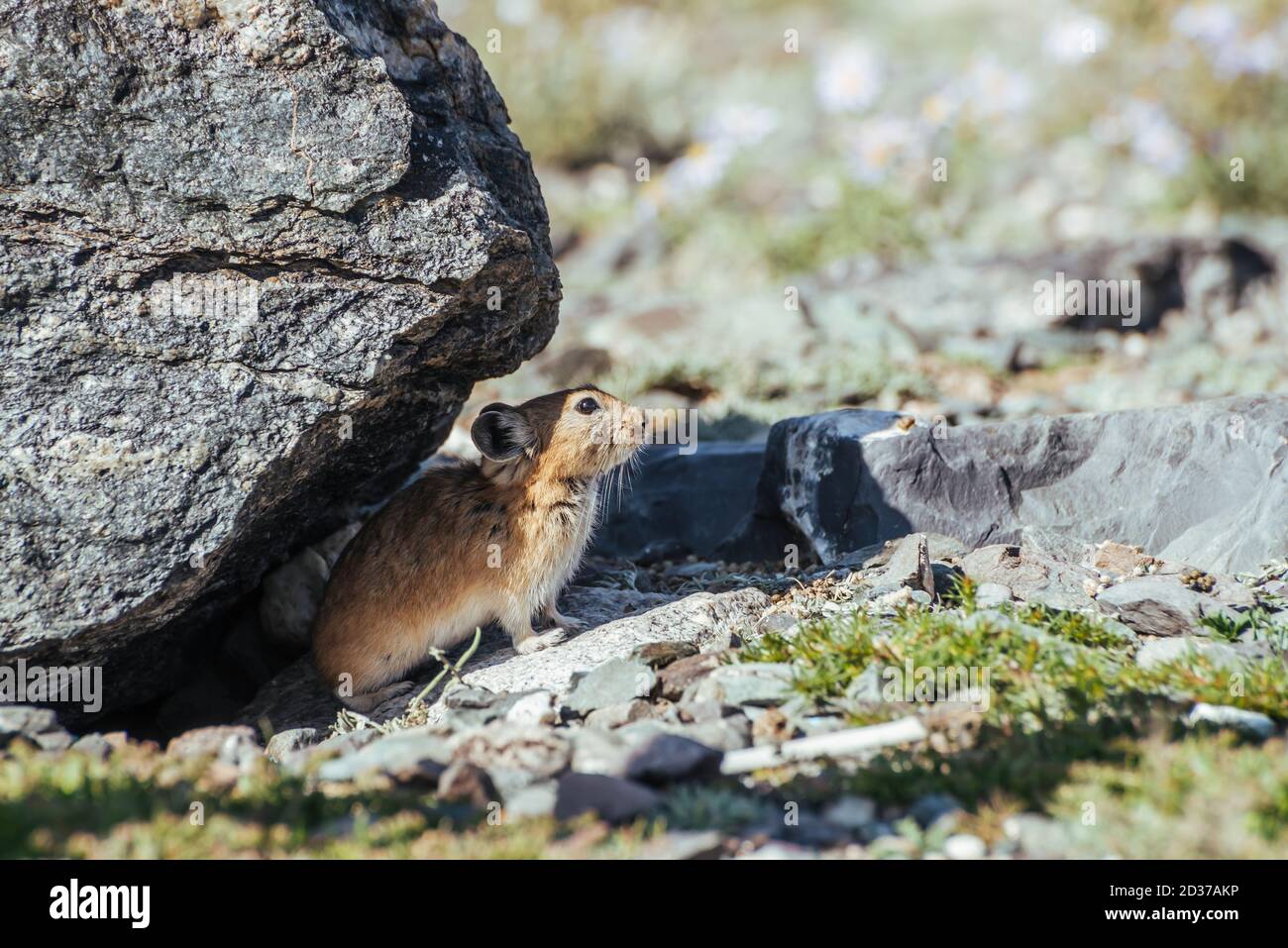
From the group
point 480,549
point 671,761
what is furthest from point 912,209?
point 671,761

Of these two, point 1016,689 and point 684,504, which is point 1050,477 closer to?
point 684,504

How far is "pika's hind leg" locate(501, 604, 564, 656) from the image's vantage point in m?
7.01

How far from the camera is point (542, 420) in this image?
23.9 ft

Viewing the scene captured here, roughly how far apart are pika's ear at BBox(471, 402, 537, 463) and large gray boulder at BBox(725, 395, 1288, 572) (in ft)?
5.59

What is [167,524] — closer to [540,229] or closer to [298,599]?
[298,599]

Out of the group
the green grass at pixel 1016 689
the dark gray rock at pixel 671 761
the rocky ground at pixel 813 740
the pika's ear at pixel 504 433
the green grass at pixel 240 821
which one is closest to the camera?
the green grass at pixel 240 821

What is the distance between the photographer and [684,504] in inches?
340

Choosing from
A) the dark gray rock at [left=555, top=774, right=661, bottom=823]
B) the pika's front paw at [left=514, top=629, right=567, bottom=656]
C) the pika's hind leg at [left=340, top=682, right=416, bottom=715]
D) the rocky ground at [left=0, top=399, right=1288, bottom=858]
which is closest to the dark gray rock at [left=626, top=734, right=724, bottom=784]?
the rocky ground at [left=0, top=399, right=1288, bottom=858]

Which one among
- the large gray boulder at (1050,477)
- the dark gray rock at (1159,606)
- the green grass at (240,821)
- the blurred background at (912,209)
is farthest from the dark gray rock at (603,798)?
the blurred background at (912,209)

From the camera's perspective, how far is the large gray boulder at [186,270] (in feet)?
18.3

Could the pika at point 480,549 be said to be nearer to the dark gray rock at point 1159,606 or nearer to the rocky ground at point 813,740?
the rocky ground at point 813,740

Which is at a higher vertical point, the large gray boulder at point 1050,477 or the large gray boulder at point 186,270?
the large gray boulder at point 186,270

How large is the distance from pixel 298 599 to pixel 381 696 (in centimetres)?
96
